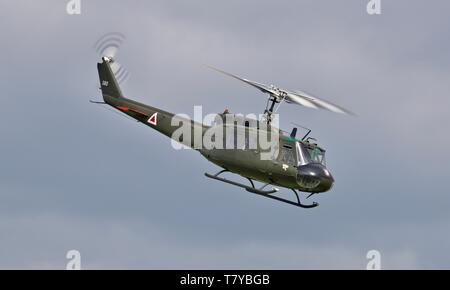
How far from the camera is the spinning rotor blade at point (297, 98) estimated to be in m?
52.9

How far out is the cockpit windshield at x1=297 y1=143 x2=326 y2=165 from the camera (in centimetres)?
5481

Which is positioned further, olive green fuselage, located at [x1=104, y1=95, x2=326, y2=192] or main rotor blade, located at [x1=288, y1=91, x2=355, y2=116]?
olive green fuselage, located at [x1=104, y1=95, x2=326, y2=192]

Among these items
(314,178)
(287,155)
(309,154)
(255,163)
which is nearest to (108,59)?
(255,163)

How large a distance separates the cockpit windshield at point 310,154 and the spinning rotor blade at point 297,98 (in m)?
2.10

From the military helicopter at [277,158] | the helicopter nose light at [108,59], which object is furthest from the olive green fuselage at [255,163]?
the helicopter nose light at [108,59]

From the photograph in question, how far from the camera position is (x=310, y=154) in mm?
55094

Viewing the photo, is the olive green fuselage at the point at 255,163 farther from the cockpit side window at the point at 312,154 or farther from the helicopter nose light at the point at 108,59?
the helicopter nose light at the point at 108,59

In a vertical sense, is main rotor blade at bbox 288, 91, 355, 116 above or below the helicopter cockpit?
above

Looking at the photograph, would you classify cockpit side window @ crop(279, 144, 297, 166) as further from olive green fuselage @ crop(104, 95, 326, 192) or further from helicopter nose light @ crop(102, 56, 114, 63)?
helicopter nose light @ crop(102, 56, 114, 63)

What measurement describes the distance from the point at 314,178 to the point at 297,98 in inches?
159

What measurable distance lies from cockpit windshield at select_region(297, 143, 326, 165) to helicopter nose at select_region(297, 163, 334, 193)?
17.5 inches

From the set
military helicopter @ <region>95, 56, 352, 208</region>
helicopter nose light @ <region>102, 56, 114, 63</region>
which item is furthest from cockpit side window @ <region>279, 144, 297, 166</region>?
helicopter nose light @ <region>102, 56, 114, 63</region>

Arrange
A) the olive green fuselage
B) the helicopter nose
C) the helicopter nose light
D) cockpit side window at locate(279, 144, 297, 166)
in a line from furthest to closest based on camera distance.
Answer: the helicopter nose light, cockpit side window at locate(279, 144, 297, 166), the olive green fuselage, the helicopter nose
